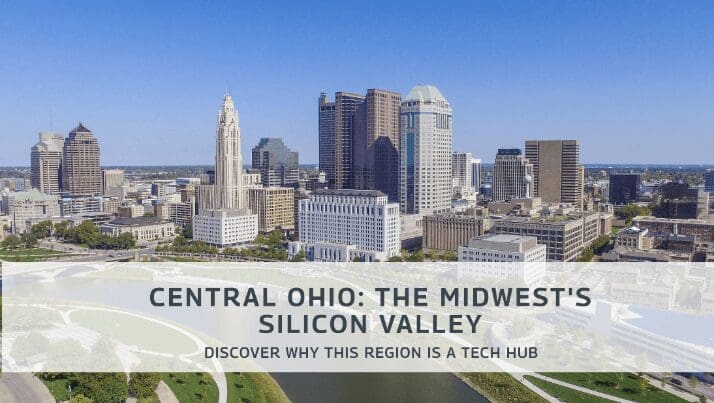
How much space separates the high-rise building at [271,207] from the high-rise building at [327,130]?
8.45 meters

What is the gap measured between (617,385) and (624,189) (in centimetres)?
3128

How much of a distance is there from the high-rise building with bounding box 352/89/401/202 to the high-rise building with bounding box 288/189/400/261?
32.1 ft

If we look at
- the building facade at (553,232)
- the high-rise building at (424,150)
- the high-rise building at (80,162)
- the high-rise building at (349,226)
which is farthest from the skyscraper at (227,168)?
the high-rise building at (80,162)

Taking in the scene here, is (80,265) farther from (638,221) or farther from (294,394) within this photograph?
(638,221)

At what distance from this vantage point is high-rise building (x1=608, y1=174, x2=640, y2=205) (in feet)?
127

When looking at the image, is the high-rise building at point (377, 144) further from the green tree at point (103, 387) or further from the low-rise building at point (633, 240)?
the green tree at point (103, 387)

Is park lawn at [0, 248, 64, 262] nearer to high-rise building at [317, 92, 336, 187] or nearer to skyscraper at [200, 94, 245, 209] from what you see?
skyscraper at [200, 94, 245, 209]

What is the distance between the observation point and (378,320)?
14.2m

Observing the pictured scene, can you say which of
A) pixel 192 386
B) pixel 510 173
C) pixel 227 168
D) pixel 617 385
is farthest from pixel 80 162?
pixel 617 385

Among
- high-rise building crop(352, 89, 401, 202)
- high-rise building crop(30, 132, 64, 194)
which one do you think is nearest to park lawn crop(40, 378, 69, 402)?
high-rise building crop(352, 89, 401, 202)

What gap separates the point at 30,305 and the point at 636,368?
1430 centimetres

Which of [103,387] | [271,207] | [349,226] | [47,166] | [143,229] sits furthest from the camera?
[47,166]

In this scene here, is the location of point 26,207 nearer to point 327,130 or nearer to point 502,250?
point 327,130

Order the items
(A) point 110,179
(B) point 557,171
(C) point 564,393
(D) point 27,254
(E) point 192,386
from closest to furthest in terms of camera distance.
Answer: (C) point 564,393 < (E) point 192,386 < (D) point 27,254 < (B) point 557,171 < (A) point 110,179
